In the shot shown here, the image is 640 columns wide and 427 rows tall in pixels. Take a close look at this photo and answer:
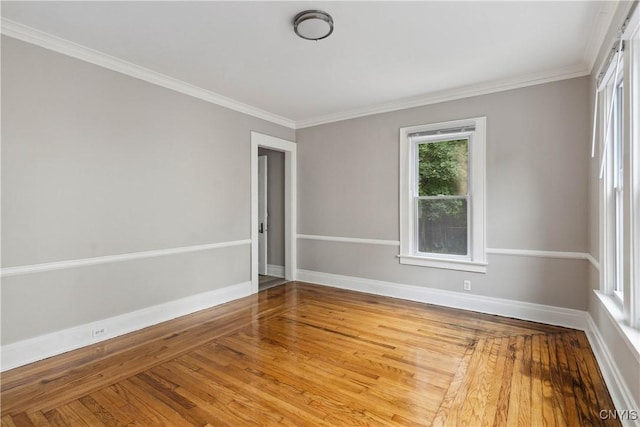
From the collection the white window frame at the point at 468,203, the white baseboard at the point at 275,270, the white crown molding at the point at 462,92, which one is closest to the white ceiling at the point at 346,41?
the white crown molding at the point at 462,92

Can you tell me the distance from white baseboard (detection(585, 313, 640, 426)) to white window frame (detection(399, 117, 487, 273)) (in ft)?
3.97

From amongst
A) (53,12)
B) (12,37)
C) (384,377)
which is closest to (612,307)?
(384,377)

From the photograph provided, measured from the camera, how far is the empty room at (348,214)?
2109 mm

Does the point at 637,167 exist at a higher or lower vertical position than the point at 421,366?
higher

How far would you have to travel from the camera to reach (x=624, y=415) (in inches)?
71.6

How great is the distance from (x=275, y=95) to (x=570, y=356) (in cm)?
403

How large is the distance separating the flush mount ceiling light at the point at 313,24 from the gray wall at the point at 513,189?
6.92 ft

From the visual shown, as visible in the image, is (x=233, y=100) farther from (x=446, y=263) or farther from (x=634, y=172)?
(x=634, y=172)

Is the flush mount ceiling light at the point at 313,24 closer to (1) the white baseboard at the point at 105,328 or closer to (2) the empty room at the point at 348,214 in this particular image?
(2) the empty room at the point at 348,214

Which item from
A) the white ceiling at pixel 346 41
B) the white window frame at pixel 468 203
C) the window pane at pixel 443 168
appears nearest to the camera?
the white ceiling at pixel 346 41

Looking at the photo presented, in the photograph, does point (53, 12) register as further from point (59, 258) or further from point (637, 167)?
point (637, 167)

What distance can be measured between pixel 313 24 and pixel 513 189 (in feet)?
9.03

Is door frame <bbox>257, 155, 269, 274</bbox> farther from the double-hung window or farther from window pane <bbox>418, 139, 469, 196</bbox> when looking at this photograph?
the double-hung window

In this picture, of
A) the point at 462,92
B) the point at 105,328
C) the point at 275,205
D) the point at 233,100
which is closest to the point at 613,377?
the point at 462,92
